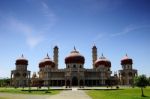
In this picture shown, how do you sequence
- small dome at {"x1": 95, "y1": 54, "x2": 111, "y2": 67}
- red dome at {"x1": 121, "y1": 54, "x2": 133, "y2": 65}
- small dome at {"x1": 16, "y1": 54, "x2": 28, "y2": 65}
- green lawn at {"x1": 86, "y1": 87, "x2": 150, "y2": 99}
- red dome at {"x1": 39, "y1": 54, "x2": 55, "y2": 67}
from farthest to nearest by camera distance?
red dome at {"x1": 121, "y1": 54, "x2": 133, "y2": 65} < small dome at {"x1": 16, "y1": 54, "x2": 28, "y2": 65} < small dome at {"x1": 95, "y1": 54, "x2": 111, "y2": 67} < red dome at {"x1": 39, "y1": 54, "x2": 55, "y2": 67} < green lawn at {"x1": 86, "y1": 87, "x2": 150, "y2": 99}

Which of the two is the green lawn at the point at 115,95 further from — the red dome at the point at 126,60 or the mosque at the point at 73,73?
the red dome at the point at 126,60

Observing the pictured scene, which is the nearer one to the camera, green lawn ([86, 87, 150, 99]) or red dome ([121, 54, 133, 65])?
green lawn ([86, 87, 150, 99])

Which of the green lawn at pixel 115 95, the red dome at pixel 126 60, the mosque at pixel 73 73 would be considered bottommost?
the green lawn at pixel 115 95

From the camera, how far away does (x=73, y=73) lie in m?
101

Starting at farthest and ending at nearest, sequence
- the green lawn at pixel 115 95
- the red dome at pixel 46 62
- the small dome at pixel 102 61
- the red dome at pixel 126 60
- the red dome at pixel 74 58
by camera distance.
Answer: the red dome at pixel 126 60 < the small dome at pixel 102 61 < the red dome at pixel 46 62 < the red dome at pixel 74 58 < the green lawn at pixel 115 95

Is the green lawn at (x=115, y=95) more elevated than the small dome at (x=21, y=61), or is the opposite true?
the small dome at (x=21, y=61)

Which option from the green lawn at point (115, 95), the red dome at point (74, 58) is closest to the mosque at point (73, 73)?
the red dome at point (74, 58)

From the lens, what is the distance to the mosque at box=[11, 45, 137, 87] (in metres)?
102

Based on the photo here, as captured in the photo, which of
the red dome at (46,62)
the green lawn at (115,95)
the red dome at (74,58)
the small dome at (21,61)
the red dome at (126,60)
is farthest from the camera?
the red dome at (126,60)

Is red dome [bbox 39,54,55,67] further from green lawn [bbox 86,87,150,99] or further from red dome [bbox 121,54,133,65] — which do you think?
green lawn [bbox 86,87,150,99]

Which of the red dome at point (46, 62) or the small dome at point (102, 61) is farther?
the small dome at point (102, 61)

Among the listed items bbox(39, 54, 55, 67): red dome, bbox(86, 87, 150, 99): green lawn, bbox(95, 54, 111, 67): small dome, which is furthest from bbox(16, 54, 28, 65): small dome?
bbox(86, 87, 150, 99): green lawn

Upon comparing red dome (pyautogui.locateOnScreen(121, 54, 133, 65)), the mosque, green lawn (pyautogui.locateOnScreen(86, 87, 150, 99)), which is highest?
red dome (pyautogui.locateOnScreen(121, 54, 133, 65))

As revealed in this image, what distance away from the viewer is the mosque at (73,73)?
102 m
